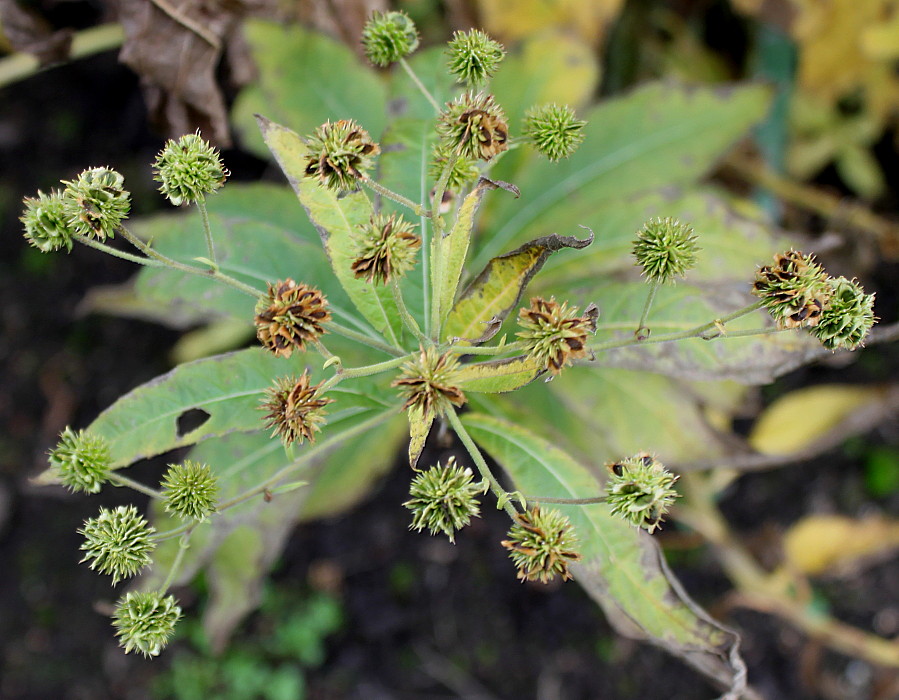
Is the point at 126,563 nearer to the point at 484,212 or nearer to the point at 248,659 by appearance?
the point at 484,212

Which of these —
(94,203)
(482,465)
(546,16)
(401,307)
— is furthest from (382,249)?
(546,16)

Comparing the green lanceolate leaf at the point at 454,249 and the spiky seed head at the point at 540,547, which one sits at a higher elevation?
the green lanceolate leaf at the point at 454,249

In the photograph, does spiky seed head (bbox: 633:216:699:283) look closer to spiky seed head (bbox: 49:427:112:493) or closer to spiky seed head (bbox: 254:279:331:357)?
spiky seed head (bbox: 254:279:331:357)

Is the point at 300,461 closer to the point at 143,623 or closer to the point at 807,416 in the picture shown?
the point at 143,623

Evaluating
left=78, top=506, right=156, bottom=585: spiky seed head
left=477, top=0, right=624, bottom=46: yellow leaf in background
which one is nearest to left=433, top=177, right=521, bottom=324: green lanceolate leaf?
left=78, top=506, right=156, bottom=585: spiky seed head

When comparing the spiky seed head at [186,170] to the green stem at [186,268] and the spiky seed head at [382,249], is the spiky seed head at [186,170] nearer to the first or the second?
Answer: the green stem at [186,268]

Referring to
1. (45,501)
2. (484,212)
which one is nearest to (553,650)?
(484,212)

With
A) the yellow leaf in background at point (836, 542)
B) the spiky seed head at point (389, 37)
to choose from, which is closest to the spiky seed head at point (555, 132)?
the spiky seed head at point (389, 37)

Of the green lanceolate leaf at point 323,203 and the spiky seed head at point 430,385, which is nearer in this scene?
the spiky seed head at point 430,385
